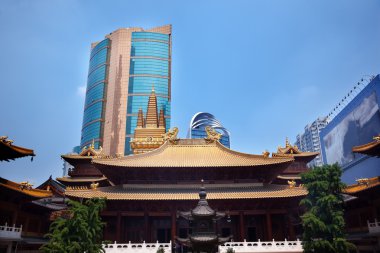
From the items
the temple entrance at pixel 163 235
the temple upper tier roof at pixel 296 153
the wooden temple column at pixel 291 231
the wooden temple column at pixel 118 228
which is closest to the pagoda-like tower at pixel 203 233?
the wooden temple column at pixel 118 228

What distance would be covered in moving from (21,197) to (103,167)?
7.06 m

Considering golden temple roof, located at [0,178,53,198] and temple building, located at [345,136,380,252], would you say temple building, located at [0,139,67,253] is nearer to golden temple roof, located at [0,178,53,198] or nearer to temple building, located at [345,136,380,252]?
golden temple roof, located at [0,178,53,198]

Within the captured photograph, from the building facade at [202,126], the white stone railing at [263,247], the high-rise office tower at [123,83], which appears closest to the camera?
the white stone railing at [263,247]

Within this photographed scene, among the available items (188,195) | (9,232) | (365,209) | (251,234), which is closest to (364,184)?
(365,209)

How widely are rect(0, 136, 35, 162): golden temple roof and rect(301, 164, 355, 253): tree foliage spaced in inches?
824

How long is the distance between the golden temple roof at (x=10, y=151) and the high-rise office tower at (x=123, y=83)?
75502mm

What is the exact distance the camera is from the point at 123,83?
10869cm

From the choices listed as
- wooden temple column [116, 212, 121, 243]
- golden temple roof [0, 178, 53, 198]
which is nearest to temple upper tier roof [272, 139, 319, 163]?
wooden temple column [116, 212, 121, 243]

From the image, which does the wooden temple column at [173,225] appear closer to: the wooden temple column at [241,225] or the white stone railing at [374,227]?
the wooden temple column at [241,225]

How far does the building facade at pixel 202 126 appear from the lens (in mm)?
143875

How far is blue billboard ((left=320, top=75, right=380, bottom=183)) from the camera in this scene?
4703cm

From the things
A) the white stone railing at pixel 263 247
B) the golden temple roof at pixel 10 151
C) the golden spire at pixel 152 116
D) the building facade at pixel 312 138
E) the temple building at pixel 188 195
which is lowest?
the white stone railing at pixel 263 247

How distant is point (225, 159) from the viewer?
102 ft

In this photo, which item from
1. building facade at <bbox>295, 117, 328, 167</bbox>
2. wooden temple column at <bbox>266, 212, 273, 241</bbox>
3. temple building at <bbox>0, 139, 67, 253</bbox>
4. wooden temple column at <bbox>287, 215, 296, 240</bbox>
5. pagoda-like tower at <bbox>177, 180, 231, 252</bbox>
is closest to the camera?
pagoda-like tower at <bbox>177, 180, 231, 252</bbox>
